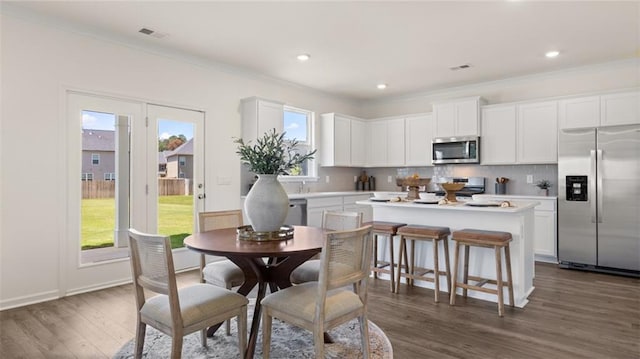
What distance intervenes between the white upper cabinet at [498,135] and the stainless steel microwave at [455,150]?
12 centimetres

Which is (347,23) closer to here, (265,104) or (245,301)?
(265,104)

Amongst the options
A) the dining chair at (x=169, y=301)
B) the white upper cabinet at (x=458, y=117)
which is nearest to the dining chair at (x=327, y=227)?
the dining chair at (x=169, y=301)

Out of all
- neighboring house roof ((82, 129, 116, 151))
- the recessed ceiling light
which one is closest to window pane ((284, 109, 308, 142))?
neighboring house roof ((82, 129, 116, 151))

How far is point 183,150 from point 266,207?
8.28 feet

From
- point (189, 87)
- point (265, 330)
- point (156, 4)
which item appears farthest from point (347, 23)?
point (265, 330)

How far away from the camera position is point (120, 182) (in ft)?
13.0

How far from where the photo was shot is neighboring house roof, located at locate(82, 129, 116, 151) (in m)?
3.70

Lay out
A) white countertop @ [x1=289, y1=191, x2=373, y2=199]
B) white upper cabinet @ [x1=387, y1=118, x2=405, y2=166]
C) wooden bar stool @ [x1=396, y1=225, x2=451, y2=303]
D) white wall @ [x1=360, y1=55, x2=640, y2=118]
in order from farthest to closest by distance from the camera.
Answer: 1. white upper cabinet @ [x1=387, y1=118, x2=405, y2=166]
2. white countertop @ [x1=289, y1=191, x2=373, y2=199]
3. white wall @ [x1=360, y1=55, x2=640, y2=118]
4. wooden bar stool @ [x1=396, y1=225, x2=451, y2=303]

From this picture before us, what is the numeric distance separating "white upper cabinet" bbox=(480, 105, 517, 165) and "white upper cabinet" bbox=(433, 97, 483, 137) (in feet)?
0.44

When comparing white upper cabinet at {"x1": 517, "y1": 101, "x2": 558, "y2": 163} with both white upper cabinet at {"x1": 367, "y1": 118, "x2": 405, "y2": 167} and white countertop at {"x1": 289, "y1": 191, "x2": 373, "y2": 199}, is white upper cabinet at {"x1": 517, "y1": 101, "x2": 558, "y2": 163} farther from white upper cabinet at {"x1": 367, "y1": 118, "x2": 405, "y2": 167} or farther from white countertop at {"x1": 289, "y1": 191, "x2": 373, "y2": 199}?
white countertop at {"x1": 289, "y1": 191, "x2": 373, "y2": 199}

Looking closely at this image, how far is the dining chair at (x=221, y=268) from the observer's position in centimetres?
260

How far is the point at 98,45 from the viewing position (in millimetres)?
3758

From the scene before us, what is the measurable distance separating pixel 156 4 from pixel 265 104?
2044mm

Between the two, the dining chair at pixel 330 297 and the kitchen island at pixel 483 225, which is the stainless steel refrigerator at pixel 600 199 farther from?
the dining chair at pixel 330 297
